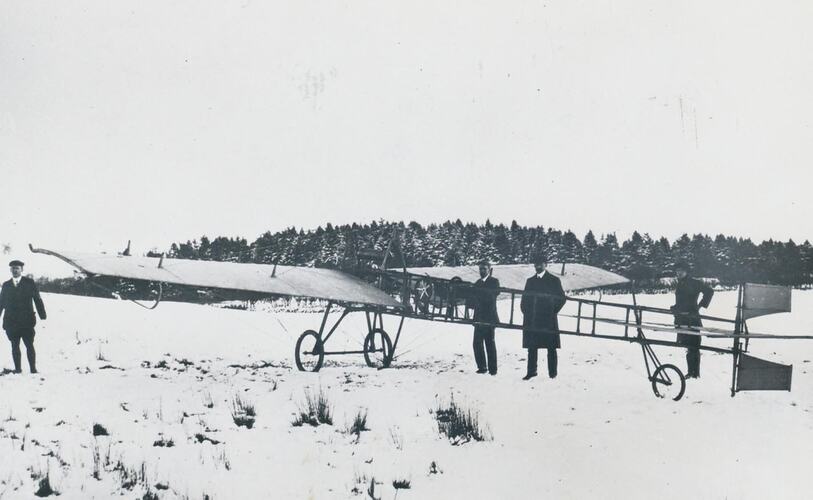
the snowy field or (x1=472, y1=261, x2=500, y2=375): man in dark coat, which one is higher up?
(x1=472, y1=261, x2=500, y2=375): man in dark coat

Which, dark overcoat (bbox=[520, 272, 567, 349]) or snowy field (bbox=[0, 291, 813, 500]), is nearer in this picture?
snowy field (bbox=[0, 291, 813, 500])

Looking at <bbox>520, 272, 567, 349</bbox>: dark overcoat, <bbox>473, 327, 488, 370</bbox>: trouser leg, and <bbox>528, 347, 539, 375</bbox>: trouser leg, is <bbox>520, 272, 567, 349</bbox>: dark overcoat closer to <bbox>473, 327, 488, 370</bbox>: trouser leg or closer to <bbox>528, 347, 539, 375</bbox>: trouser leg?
<bbox>528, 347, 539, 375</bbox>: trouser leg

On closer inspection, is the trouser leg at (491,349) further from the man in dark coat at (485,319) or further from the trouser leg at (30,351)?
the trouser leg at (30,351)

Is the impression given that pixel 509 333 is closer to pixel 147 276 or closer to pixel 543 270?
pixel 543 270

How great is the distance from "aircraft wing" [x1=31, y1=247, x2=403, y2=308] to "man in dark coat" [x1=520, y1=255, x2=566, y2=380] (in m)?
2.35

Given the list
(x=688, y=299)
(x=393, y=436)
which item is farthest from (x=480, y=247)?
(x=393, y=436)

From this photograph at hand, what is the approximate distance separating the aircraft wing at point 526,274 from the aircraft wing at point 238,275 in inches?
67.3

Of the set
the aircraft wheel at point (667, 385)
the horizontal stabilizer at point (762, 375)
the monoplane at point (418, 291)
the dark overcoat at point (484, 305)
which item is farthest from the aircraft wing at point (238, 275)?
the horizontal stabilizer at point (762, 375)

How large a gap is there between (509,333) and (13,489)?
14.2 meters

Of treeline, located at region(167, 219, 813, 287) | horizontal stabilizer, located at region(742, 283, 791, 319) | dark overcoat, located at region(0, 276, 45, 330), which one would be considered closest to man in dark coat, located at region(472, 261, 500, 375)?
horizontal stabilizer, located at region(742, 283, 791, 319)

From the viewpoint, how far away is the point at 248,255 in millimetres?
28375

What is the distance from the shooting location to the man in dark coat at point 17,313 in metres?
8.36

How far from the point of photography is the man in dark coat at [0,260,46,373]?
8.36 meters

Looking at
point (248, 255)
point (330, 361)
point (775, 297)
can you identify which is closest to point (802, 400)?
point (775, 297)
